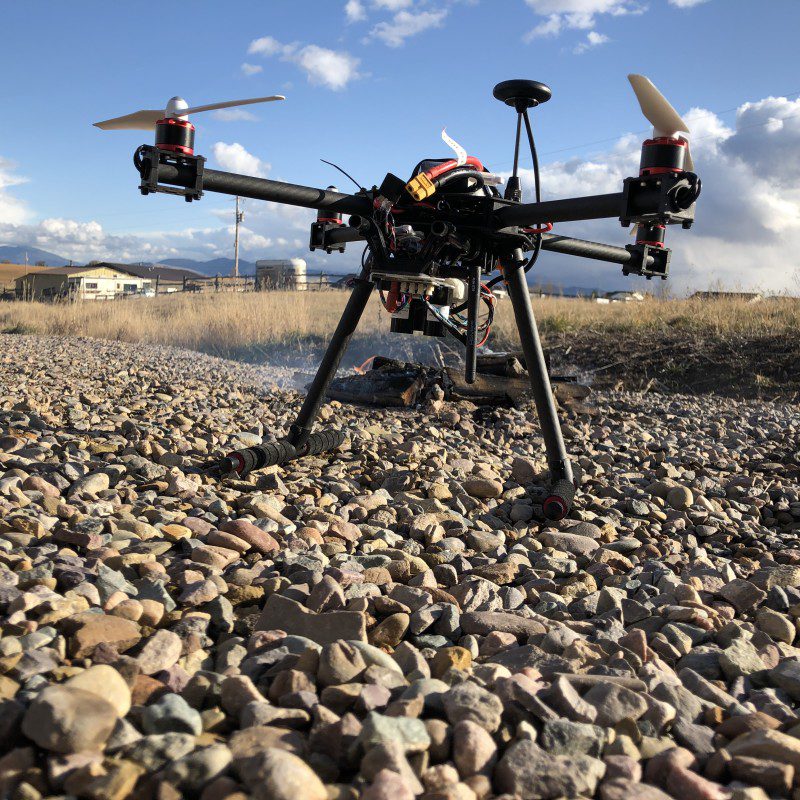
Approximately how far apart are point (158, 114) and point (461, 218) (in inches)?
59.1

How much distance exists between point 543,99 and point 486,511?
6.96ft

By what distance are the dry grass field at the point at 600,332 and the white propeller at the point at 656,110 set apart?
24.7 ft

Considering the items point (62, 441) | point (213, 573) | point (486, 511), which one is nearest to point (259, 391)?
point (62, 441)

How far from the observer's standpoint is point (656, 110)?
2.95 meters

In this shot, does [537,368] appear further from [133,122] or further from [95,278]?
[95,278]

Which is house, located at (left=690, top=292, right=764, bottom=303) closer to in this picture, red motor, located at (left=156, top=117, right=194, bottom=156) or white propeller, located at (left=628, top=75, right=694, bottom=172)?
white propeller, located at (left=628, top=75, right=694, bottom=172)

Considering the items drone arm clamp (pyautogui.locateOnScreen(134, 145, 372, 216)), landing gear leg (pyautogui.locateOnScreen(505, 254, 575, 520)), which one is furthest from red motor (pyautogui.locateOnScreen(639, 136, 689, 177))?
drone arm clamp (pyautogui.locateOnScreen(134, 145, 372, 216))

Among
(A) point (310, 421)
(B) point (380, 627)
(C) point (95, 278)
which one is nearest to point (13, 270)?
(C) point (95, 278)

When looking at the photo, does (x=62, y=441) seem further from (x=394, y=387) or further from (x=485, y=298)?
(x=394, y=387)

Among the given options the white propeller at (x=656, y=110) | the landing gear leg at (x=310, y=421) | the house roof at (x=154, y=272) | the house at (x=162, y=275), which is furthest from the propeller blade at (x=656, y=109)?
the house roof at (x=154, y=272)

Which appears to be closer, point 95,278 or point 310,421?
point 310,421

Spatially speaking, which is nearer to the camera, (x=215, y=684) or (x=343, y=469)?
(x=215, y=684)

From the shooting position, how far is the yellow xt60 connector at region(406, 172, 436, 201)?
3.19 metres

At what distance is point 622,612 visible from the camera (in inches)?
98.5
